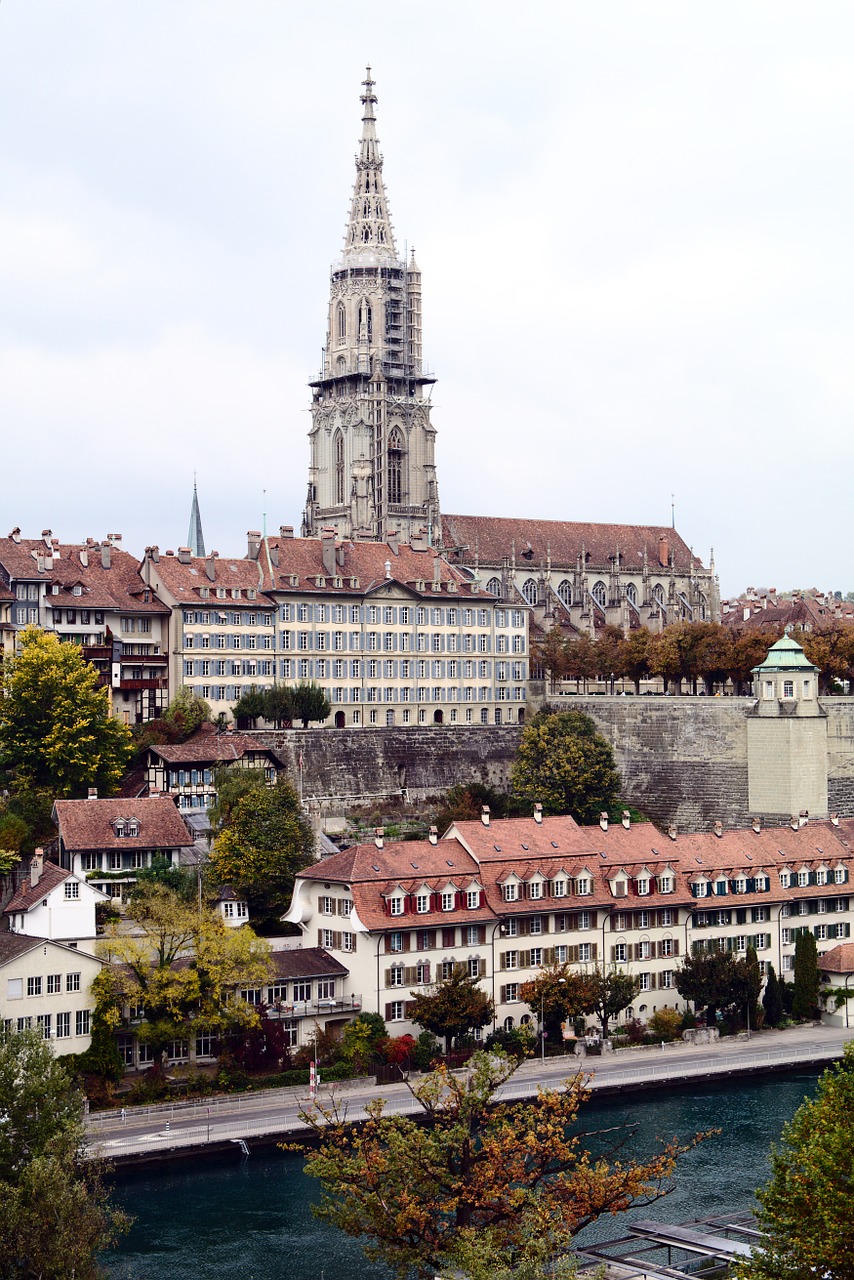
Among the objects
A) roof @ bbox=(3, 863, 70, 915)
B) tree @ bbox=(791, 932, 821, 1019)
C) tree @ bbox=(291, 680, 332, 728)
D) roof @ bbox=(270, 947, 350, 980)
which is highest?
tree @ bbox=(291, 680, 332, 728)

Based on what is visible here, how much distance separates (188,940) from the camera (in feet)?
188

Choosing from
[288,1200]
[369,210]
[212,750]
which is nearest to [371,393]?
[369,210]

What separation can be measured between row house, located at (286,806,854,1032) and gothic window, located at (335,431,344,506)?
61.7m

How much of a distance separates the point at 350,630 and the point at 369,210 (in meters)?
49.3

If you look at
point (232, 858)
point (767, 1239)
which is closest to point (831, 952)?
point (232, 858)

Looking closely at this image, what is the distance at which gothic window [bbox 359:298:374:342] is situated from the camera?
127125 mm

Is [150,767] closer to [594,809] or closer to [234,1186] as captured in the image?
[594,809]

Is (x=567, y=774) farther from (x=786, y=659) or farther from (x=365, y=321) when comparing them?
(x=365, y=321)

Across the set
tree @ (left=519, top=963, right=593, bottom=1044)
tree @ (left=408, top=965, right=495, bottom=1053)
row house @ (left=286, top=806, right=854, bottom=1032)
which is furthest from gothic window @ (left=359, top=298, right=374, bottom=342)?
tree @ (left=408, top=965, right=495, bottom=1053)

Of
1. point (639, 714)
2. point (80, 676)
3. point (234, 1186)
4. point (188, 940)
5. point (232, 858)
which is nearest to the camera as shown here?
point (234, 1186)

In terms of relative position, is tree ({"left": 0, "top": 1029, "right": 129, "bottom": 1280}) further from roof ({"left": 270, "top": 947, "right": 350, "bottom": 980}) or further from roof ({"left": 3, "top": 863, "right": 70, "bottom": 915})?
roof ({"left": 270, "top": 947, "right": 350, "bottom": 980})

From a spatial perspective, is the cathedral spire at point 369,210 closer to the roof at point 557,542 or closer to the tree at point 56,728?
the roof at point 557,542

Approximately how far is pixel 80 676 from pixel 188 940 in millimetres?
19323

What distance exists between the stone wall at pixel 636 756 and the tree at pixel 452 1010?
27.3 m
